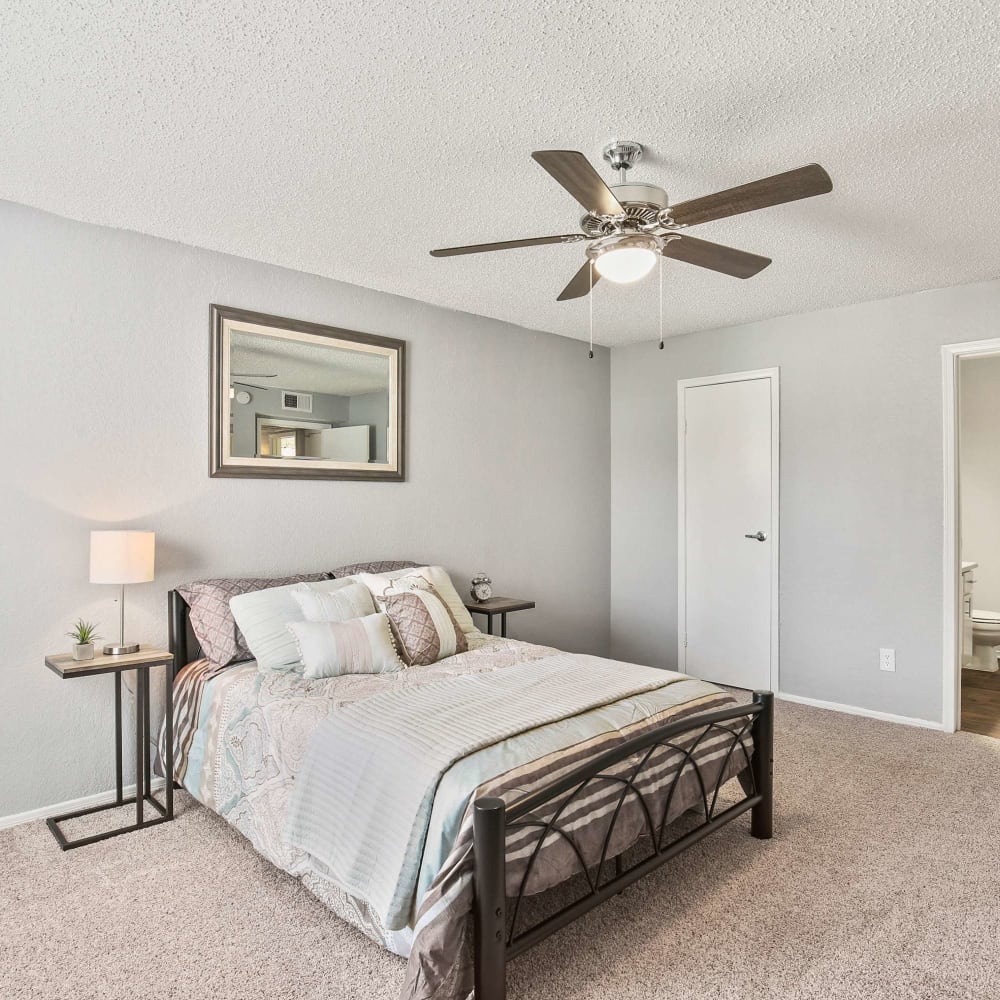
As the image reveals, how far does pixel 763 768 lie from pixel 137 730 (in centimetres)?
242

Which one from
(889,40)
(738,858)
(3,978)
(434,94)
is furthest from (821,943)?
(434,94)

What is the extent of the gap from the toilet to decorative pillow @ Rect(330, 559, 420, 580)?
414 cm

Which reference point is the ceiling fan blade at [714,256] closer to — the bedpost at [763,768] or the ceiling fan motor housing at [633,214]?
the ceiling fan motor housing at [633,214]

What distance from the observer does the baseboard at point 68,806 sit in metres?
2.80

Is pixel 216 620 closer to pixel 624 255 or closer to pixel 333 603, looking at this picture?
pixel 333 603

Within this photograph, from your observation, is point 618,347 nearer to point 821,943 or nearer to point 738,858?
point 738,858

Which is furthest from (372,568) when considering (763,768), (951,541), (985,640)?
(985,640)

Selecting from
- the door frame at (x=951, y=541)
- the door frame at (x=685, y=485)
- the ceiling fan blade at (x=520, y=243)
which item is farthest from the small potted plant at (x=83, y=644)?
the door frame at (x=951, y=541)

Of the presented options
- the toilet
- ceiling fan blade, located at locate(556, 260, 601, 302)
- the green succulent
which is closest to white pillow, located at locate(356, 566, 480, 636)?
the green succulent

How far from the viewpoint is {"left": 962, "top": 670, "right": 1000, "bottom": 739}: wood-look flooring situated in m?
4.03

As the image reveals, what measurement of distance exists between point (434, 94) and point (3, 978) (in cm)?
270

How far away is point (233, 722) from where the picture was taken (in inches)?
105

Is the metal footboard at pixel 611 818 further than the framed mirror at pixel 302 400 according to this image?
No

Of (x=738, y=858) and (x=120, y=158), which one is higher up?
(x=120, y=158)
